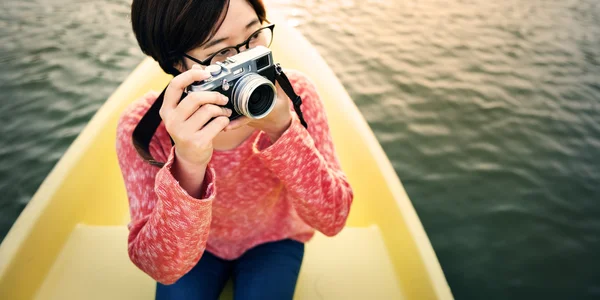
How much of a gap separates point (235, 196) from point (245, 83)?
426mm

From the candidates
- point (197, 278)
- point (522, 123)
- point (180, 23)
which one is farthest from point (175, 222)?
point (522, 123)

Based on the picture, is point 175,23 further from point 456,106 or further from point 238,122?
point 456,106

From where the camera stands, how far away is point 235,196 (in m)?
1.17

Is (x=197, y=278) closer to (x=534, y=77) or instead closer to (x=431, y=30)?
(x=534, y=77)

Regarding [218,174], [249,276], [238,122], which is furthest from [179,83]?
[249,276]

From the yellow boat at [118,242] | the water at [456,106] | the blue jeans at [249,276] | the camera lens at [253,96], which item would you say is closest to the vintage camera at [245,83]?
the camera lens at [253,96]

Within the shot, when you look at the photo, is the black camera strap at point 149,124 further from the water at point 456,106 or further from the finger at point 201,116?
the water at point 456,106

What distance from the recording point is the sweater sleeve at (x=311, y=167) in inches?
39.4

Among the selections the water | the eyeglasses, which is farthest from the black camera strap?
the water

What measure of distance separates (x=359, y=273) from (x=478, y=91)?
8.74 ft

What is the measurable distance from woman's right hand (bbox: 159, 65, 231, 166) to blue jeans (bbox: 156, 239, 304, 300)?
1.56ft

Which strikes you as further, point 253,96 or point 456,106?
point 456,106

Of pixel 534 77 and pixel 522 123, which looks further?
pixel 534 77

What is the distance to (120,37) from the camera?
409 centimetres
